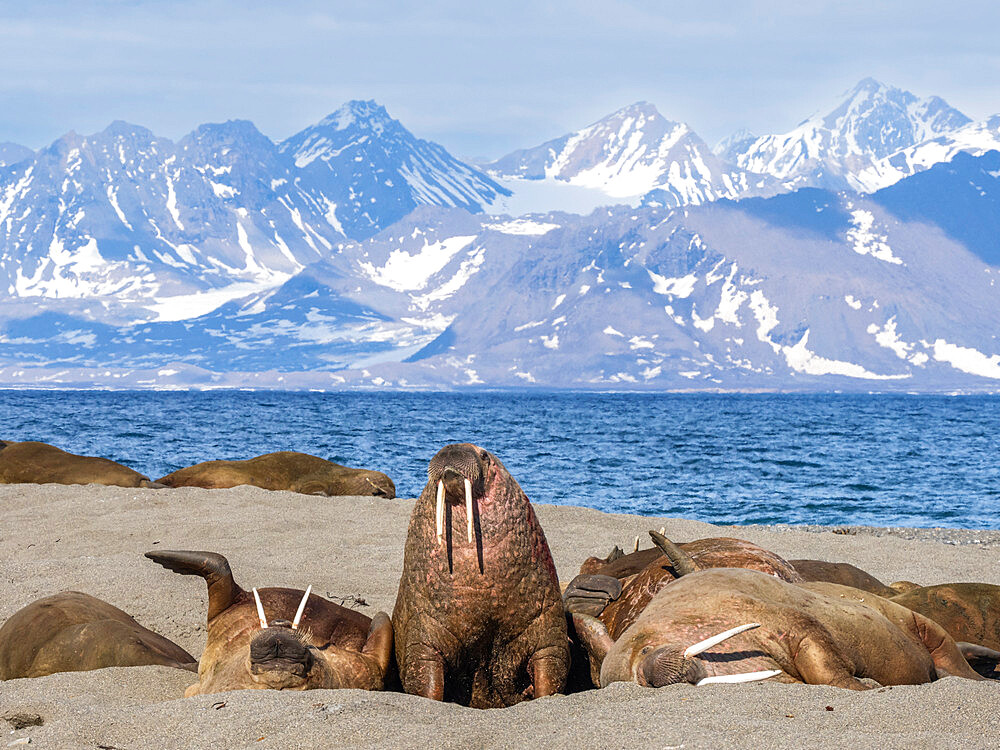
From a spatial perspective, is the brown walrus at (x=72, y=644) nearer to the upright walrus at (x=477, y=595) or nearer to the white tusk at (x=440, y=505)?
the upright walrus at (x=477, y=595)

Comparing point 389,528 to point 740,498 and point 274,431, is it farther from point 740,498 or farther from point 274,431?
point 274,431

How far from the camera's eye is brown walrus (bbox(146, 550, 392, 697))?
5.56 m

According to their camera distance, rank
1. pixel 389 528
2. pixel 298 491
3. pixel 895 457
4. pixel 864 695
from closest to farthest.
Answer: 1. pixel 864 695
2. pixel 389 528
3. pixel 298 491
4. pixel 895 457

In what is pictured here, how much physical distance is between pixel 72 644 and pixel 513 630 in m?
3.26

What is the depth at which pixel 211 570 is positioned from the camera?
21.6ft

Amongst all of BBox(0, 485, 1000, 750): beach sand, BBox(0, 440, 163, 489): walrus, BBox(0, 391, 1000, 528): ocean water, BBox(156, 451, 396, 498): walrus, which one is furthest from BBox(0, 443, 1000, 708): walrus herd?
BBox(0, 391, 1000, 528): ocean water

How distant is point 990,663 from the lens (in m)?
6.95

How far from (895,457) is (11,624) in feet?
157

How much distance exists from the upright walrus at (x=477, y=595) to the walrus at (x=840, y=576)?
149 inches

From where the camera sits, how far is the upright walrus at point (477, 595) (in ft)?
18.6

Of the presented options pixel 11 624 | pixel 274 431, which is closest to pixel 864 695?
pixel 11 624

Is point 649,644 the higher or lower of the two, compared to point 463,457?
lower

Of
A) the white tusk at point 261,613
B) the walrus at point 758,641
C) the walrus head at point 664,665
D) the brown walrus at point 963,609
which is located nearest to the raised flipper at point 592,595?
the walrus at point 758,641

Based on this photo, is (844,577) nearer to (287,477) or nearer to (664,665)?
(664,665)
